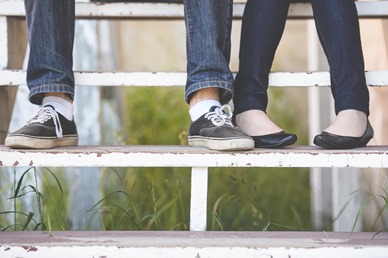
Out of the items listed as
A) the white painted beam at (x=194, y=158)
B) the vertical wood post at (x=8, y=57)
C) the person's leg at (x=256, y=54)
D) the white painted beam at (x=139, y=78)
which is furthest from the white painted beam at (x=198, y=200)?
the vertical wood post at (x=8, y=57)

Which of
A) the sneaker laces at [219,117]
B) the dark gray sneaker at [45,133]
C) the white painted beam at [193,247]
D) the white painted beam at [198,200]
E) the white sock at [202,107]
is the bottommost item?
the white painted beam at [193,247]

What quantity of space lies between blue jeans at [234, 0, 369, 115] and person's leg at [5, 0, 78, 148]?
0.46 m

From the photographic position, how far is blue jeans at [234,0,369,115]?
1754 mm

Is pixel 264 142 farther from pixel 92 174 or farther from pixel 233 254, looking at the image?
pixel 92 174

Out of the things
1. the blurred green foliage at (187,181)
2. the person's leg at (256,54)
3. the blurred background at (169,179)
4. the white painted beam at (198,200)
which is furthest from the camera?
the blurred green foliage at (187,181)

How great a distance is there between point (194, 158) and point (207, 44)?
304 mm

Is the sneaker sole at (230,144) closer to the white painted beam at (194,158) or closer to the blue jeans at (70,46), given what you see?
the white painted beam at (194,158)

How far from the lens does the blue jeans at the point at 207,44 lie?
169cm

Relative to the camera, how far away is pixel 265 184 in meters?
3.49

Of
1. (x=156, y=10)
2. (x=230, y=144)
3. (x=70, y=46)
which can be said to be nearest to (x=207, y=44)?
(x=230, y=144)

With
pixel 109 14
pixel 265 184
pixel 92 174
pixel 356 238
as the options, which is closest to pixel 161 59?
pixel 265 184

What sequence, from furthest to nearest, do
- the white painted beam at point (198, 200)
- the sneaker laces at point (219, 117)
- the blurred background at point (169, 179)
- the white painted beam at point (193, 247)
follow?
the blurred background at point (169, 179) → the sneaker laces at point (219, 117) → the white painted beam at point (198, 200) → the white painted beam at point (193, 247)

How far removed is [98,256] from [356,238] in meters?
0.58

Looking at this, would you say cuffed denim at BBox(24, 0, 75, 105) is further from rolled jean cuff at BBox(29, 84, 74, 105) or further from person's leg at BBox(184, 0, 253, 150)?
person's leg at BBox(184, 0, 253, 150)
